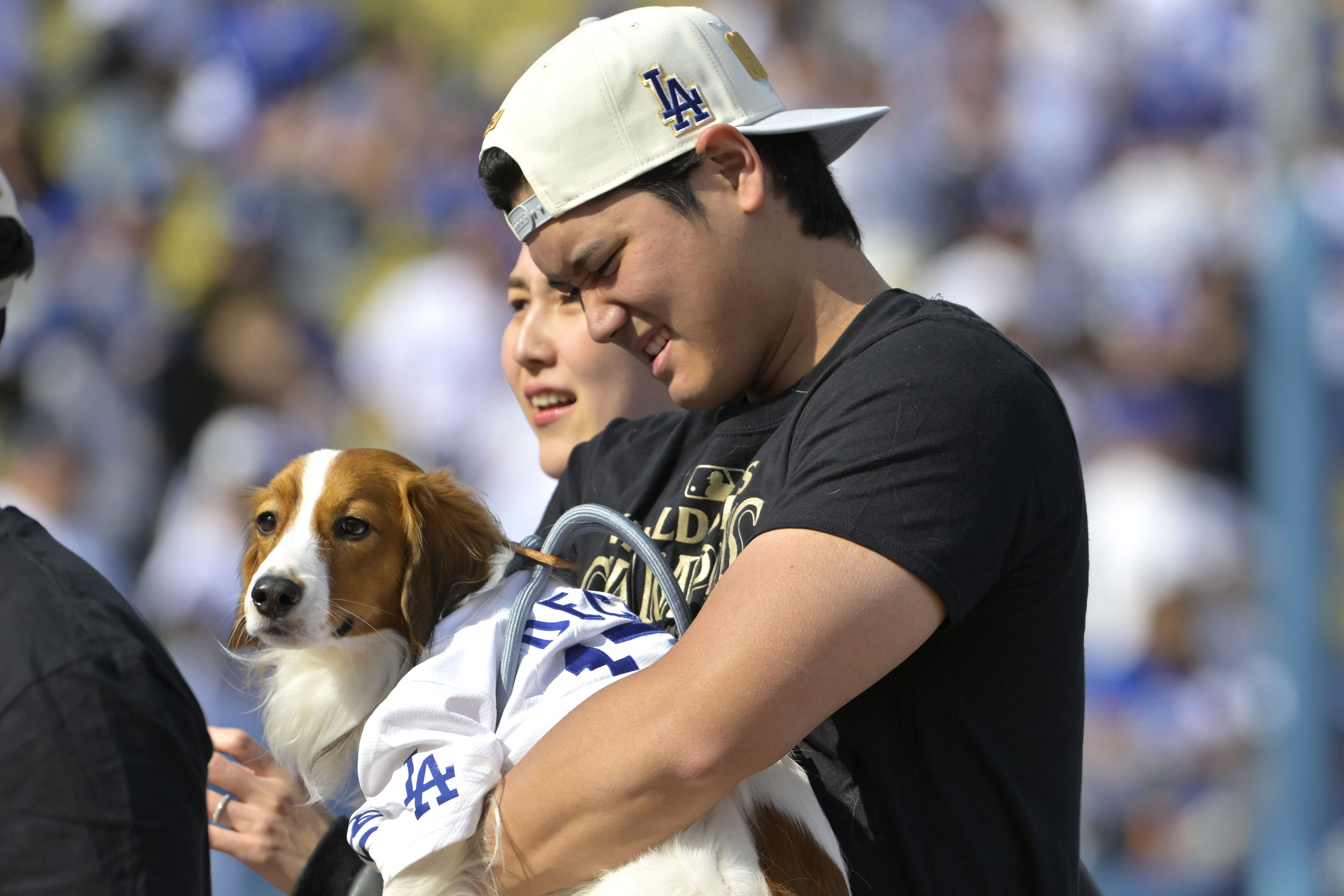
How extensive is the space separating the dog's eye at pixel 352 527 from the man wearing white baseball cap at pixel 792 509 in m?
0.42

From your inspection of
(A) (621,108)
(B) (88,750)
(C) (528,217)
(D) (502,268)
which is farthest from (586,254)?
(D) (502,268)

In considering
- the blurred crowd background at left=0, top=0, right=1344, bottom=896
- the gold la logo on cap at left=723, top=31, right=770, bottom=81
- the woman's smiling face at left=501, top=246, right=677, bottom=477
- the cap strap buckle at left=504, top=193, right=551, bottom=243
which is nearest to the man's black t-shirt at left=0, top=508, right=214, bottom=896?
the cap strap buckle at left=504, top=193, right=551, bottom=243

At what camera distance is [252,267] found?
640 cm

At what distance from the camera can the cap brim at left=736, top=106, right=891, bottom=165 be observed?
79.6 inches

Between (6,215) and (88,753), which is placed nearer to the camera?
(88,753)

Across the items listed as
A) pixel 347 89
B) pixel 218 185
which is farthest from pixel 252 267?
pixel 347 89

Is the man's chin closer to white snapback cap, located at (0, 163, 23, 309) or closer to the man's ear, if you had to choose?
the man's ear

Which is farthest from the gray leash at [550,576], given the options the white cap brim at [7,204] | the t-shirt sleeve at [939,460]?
the white cap brim at [7,204]

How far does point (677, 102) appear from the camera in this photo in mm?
2006

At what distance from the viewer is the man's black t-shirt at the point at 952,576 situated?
158 cm

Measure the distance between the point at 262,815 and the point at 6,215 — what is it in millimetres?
1247

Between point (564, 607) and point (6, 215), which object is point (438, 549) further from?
point (6, 215)

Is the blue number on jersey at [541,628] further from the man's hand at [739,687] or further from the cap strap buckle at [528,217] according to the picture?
the cap strap buckle at [528,217]

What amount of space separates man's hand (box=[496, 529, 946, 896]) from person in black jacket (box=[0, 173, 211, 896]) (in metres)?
0.45
